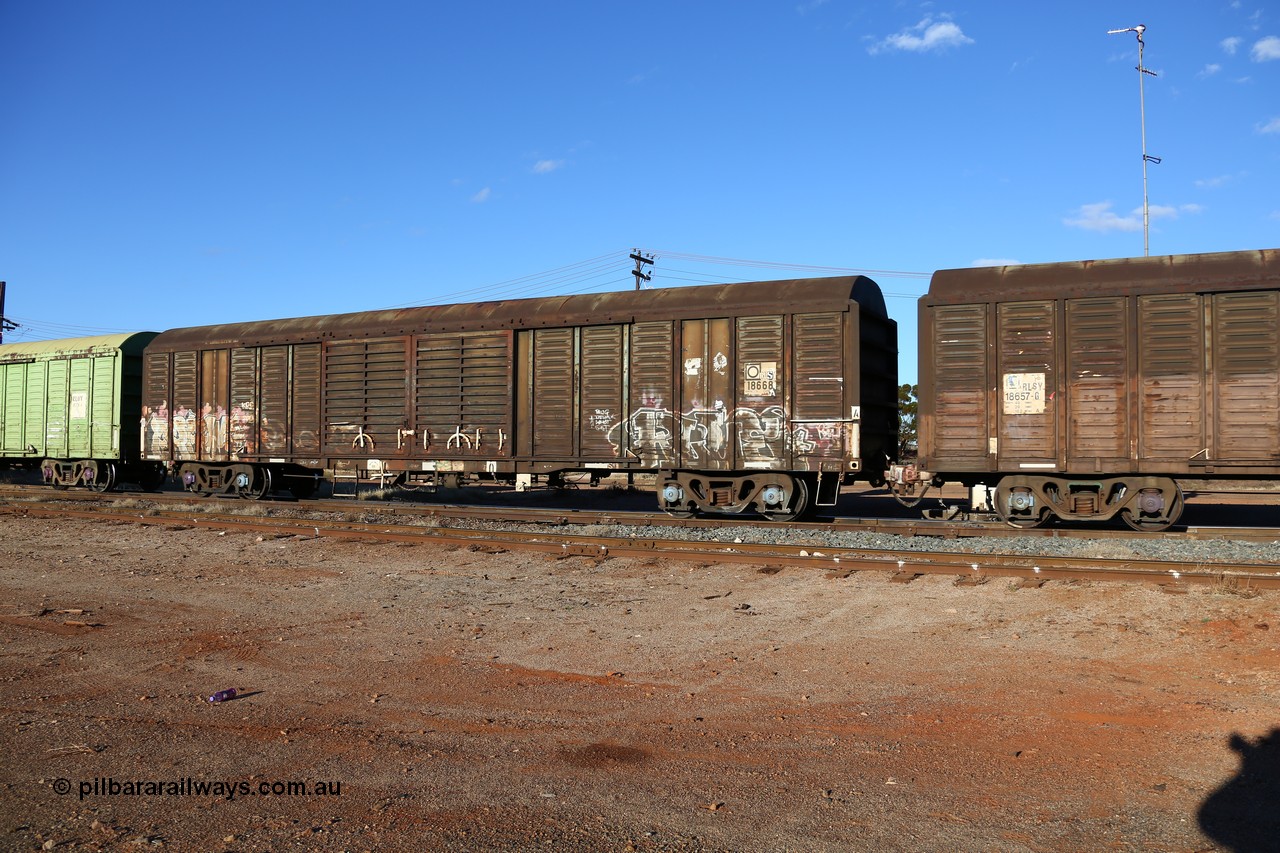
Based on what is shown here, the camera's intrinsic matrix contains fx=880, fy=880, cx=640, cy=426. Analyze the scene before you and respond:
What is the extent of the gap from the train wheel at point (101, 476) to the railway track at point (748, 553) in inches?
215

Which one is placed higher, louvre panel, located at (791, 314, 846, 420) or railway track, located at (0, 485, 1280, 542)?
louvre panel, located at (791, 314, 846, 420)

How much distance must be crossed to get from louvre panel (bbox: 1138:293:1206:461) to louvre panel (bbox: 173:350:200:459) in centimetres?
1749

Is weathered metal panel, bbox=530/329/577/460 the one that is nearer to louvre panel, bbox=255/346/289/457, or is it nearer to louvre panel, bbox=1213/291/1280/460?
louvre panel, bbox=255/346/289/457

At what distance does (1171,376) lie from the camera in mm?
11500

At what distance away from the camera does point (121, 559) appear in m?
11.1

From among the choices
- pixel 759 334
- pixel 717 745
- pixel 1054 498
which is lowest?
pixel 717 745

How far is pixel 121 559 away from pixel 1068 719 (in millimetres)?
10859

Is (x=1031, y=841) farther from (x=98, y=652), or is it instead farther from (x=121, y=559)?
(x=121, y=559)

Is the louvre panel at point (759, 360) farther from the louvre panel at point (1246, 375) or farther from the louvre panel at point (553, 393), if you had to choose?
the louvre panel at point (1246, 375)

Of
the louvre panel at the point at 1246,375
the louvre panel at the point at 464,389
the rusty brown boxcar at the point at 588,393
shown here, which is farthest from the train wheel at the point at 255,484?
the louvre panel at the point at 1246,375

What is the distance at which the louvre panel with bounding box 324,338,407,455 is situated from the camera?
1614 cm

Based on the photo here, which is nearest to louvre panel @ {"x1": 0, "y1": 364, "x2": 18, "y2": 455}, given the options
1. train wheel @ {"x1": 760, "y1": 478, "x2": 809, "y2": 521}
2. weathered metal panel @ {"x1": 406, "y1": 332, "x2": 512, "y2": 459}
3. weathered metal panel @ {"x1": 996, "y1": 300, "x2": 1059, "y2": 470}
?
weathered metal panel @ {"x1": 406, "y1": 332, "x2": 512, "y2": 459}

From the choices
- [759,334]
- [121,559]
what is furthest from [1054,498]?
[121,559]

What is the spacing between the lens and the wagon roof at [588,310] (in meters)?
13.3
